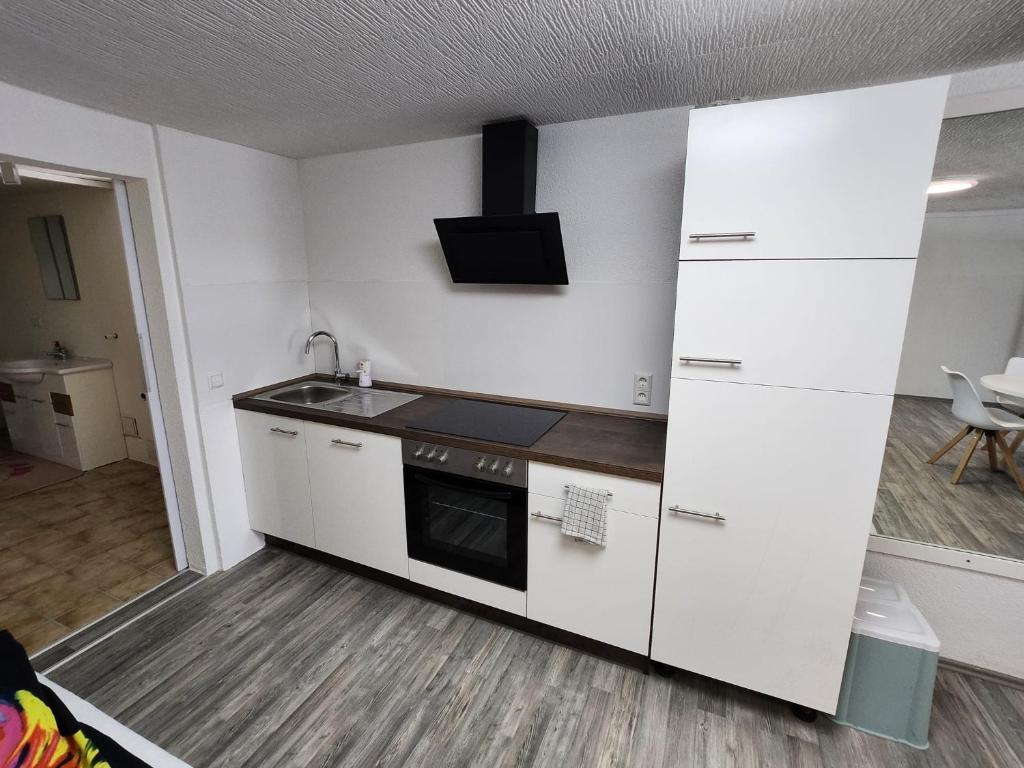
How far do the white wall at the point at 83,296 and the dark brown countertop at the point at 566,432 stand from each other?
1.97 m

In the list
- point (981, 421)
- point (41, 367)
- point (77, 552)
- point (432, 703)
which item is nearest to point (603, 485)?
point (432, 703)

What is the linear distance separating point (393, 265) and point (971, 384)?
2686mm

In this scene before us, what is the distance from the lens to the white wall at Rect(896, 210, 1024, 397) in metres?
1.72

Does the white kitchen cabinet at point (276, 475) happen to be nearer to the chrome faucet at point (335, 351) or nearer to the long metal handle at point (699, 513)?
the chrome faucet at point (335, 351)

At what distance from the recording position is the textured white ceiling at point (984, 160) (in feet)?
5.42

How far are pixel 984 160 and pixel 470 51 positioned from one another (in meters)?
1.87

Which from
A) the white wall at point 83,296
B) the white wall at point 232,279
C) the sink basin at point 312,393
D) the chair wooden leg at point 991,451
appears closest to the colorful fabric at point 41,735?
the white wall at point 232,279

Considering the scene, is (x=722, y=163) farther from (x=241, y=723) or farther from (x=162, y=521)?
(x=162, y=521)

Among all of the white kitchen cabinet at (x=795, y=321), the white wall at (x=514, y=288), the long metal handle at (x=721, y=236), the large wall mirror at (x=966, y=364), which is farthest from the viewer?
the white wall at (x=514, y=288)

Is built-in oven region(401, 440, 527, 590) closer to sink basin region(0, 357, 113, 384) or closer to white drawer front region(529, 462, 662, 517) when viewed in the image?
white drawer front region(529, 462, 662, 517)

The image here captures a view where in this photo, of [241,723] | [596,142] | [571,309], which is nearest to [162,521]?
[241,723]

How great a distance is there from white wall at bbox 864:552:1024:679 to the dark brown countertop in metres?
1.05

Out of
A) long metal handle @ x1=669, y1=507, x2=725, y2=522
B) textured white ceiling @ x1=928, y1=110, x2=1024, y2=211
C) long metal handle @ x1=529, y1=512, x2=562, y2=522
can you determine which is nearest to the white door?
long metal handle @ x1=669, y1=507, x2=725, y2=522

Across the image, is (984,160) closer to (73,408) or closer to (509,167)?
(509,167)
